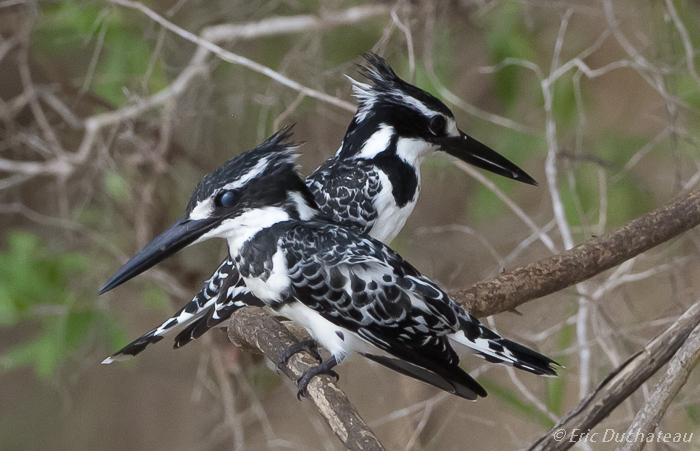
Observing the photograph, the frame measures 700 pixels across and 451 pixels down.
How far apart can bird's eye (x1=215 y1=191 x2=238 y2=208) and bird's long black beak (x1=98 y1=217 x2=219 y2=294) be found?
0.03m

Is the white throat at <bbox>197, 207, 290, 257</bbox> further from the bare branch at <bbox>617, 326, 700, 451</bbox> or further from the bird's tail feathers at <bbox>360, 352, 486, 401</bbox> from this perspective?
the bare branch at <bbox>617, 326, 700, 451</bbox>

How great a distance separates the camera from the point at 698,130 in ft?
6.89

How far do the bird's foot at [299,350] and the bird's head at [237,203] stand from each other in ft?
0.75

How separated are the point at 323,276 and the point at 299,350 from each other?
0.21 metres

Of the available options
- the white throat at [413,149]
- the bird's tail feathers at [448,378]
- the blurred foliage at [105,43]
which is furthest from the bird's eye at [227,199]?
the blurred foliage at [105,43]

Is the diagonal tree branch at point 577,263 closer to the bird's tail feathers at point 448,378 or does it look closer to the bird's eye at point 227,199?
the bird's tail feathers at point 448,378

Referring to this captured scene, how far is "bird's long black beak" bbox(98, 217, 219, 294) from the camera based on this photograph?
1.01m

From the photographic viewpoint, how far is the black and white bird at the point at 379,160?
1.30 metres

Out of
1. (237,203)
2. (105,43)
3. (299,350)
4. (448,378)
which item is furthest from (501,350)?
(105,43)

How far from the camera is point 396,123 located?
4.56 feet

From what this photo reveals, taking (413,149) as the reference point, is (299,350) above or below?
below

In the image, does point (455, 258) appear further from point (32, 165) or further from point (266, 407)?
point (32, 165)

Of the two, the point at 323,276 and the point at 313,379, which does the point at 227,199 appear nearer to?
the point at 323,276

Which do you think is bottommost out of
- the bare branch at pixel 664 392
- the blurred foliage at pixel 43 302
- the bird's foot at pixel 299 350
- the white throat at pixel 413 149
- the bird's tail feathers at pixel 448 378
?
the blurred foliage at pixel 43 302
